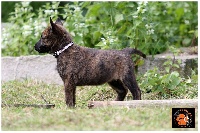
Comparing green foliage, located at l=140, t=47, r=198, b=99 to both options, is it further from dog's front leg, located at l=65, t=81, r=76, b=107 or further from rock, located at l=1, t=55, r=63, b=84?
rock, located at l=1, t=55, r=63, b=84

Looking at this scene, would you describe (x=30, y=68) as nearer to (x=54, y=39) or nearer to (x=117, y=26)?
(x=117, y=26)

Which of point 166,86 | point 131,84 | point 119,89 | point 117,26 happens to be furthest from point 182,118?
point 117,26

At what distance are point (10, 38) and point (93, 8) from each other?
6.46ft

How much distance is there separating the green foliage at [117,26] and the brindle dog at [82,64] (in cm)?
132

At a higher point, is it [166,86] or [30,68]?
[30,68]

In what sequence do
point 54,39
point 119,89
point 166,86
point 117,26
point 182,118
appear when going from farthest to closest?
point 117,26 < point 166,86 < point 119,89 < point 54,39 < point 182,118

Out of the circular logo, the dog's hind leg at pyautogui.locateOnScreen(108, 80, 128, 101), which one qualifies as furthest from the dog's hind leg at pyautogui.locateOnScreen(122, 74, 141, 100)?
the circular logo

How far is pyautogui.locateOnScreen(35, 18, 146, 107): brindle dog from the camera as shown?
7.19 metres

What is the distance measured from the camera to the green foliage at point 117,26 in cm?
899

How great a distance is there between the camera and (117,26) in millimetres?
9539

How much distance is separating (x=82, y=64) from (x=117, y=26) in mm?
2462

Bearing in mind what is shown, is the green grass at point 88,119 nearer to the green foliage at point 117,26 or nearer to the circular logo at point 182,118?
the circular logo at point 182,118

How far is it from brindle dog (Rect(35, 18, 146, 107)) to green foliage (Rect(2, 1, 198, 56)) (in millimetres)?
1321

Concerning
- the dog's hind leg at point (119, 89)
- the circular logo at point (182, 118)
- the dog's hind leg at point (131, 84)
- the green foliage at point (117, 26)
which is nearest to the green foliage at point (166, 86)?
the dog's hind leg at point (119, 89)
